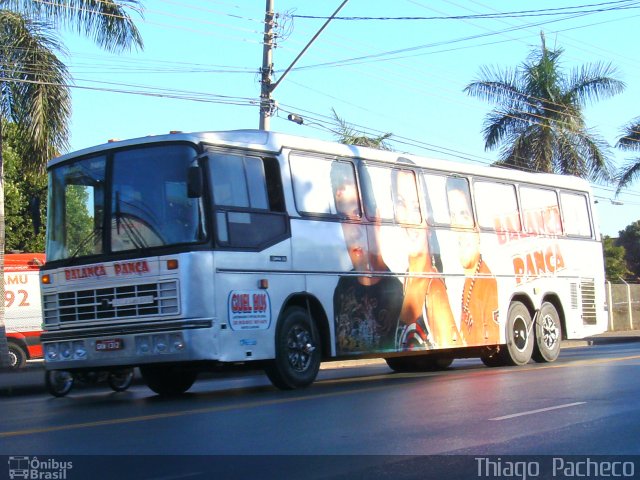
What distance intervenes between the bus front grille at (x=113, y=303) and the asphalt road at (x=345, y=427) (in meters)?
1.15

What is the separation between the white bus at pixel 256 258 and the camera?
13086mm

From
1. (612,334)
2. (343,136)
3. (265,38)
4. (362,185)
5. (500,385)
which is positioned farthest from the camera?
(612,334)

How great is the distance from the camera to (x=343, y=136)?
35125 millimetres

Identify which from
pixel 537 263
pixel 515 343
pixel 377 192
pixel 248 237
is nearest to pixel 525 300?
pixel 537 263

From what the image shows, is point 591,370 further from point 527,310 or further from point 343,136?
Result: point 343,136

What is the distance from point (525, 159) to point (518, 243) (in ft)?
67.8

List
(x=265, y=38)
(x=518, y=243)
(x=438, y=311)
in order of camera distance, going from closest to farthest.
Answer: (x=438, y=311) < (x=518, y=243) < (x=265, y=38)

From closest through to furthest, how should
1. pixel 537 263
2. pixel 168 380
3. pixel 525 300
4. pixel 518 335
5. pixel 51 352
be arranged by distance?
pixel 51 352, pixel 168 380, pixel 518 335, pixel 525 300, pixel 537 263

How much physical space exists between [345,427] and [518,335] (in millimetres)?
10175

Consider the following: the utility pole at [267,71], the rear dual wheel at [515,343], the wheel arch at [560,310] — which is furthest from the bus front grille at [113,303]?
the utility pole at [267,71]

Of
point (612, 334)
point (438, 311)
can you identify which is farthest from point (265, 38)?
point (612, 334)

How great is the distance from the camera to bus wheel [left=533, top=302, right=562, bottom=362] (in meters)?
20.0

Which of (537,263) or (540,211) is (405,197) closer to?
(537,263)

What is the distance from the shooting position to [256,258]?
45.2 ft
